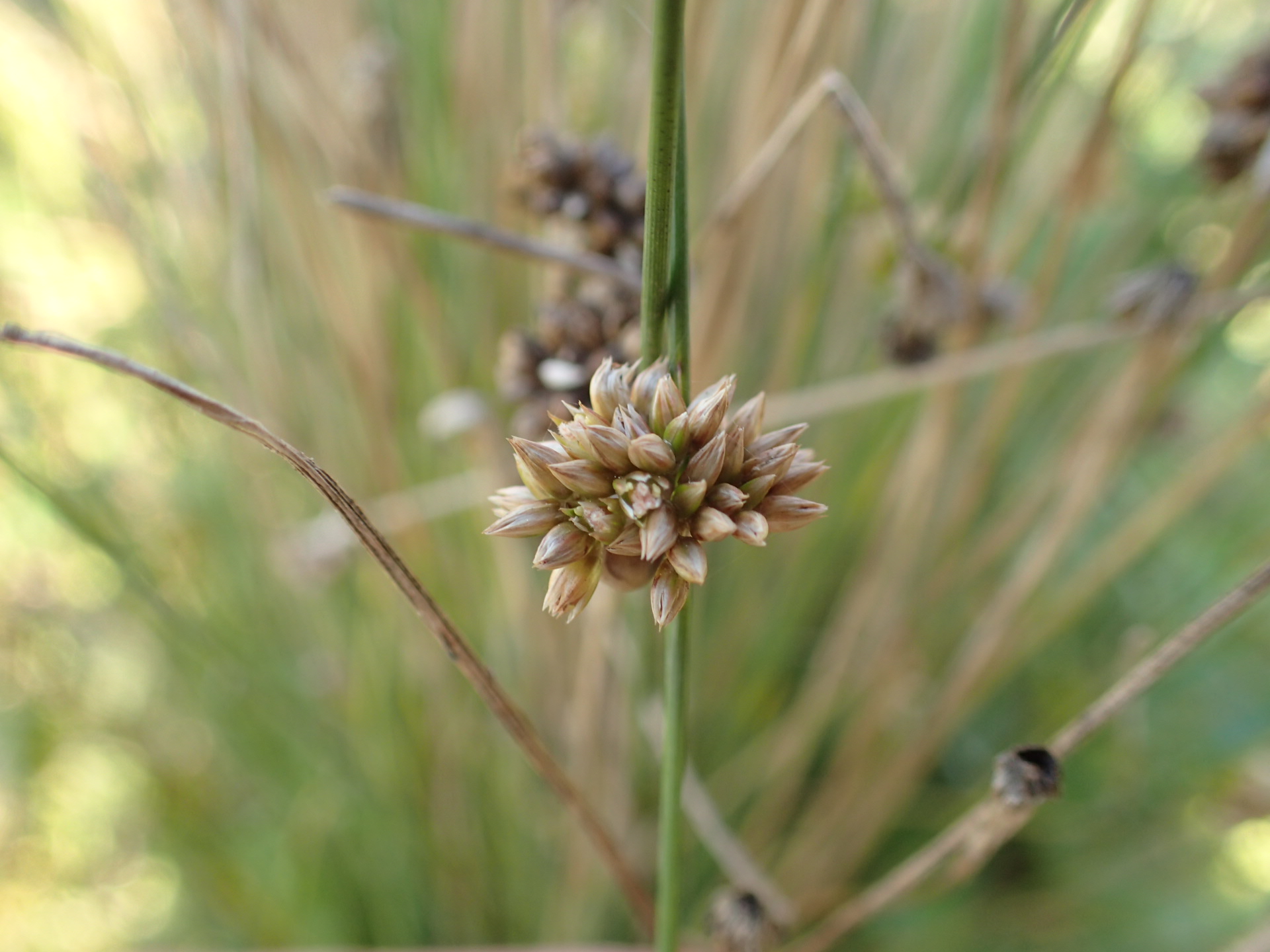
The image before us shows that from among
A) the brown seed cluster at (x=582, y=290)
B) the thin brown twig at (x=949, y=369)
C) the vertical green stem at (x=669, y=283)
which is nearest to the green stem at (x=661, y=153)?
the vertical green stem at (x=669, y=283)

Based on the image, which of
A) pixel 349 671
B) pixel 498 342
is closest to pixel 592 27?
pixel 498 342

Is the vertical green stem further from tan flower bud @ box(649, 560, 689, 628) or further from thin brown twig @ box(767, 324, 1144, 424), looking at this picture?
thin brown twig @ box(767, 324, 1144, 424)

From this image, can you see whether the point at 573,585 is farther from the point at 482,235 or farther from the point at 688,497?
the point at 482,235

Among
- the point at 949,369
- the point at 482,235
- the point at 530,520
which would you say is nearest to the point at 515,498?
the point at 530,520

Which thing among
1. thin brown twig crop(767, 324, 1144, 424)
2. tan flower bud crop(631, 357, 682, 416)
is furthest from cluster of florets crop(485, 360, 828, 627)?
thin brown twig crop(767, 324, 1144, 424)

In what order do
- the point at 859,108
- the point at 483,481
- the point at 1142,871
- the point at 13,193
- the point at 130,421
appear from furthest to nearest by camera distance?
the point at 13,193, the point at 130,421, the point at 1142,871, the point at 483,481, the point at 859,108

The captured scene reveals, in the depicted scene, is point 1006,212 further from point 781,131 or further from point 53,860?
point 53,860

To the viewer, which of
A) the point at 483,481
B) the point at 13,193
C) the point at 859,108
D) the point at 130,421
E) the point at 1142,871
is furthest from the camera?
the point at 13,193

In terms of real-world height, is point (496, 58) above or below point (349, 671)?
above
